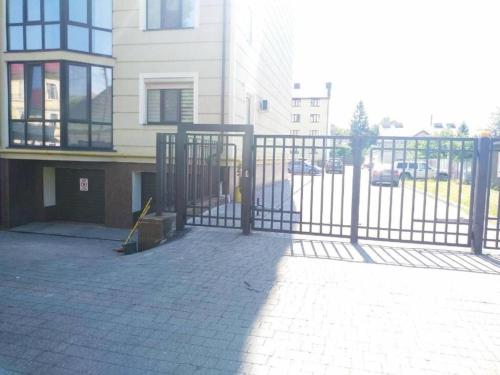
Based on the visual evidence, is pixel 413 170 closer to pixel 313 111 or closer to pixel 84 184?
pixel 84 184

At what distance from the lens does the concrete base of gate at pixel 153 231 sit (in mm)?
7332

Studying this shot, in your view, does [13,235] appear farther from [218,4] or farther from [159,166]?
[218,4]

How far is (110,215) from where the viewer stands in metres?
12.9

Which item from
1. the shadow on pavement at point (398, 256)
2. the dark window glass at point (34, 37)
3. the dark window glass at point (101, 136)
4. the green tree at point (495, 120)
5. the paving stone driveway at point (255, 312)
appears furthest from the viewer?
the green tree at point (495, 120)

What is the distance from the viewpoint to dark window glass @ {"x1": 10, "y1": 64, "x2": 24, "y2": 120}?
12242 mm

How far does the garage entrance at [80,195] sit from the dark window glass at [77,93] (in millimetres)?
2294

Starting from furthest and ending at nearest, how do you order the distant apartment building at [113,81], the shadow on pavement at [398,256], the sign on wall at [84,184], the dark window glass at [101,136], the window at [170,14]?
the sign on wall at [84,184], the dark window glass at [101,136], the window at [170,14], the distant apartment building at [113,81], the shadow on pavement at [398,256]

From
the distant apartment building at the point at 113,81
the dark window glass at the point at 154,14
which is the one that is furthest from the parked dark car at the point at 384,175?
the dark window glass at the point at 154,14

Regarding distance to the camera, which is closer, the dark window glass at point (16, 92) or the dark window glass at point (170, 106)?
the dark window glass at point (170, 106)

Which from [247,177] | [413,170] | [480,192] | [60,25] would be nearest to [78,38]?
[60,25]

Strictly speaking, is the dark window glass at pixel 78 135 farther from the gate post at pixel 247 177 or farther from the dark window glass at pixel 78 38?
the gate post at pixel 247 177

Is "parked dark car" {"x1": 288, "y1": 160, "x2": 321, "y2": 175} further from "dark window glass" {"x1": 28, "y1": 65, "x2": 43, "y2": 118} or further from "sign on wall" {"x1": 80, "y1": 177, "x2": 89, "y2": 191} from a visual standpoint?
"dark window glass" {"x1": 28, "y1": 65, "x2": 43, "y2": 118}

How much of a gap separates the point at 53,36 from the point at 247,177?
8475 millimetres

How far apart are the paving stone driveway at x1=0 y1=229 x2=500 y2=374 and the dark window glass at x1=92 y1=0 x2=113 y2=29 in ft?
27.3
